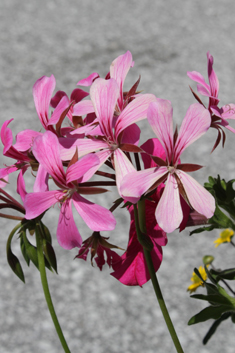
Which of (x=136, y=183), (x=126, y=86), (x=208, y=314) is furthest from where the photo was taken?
(x=126, y=86)

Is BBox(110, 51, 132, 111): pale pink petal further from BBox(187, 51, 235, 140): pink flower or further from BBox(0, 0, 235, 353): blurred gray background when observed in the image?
BBox(0, 0, 235, 353): blurred gray background

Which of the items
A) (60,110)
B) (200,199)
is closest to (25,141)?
(60,110)

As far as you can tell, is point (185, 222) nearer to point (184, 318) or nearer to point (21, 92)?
point (184, 318)

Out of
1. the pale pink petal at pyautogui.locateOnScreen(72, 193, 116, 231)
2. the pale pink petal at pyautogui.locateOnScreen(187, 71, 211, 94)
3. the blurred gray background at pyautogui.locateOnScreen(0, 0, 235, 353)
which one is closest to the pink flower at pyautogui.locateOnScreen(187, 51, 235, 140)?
the pale pink petal at pyautogui.locateOnScreen(187, 71, 211, 94)

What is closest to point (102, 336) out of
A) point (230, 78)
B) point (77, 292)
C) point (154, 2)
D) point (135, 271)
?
point (77, 292)

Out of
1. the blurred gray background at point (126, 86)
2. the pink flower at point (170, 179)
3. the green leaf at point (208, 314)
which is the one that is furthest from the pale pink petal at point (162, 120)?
the blurred gray background at point (126, 86)

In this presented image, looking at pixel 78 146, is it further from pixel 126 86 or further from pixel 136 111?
pixel 126 86
